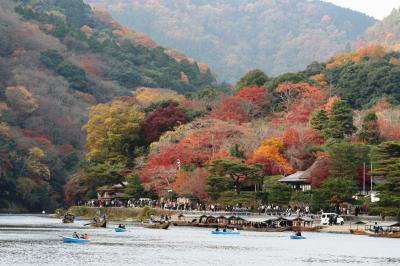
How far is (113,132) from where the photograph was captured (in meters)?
130

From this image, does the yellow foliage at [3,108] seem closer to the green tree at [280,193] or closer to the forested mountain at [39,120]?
the forested mountain at [39,120]

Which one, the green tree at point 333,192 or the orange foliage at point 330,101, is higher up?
the orange foliage at point 330,101

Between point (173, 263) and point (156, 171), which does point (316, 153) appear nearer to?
point (156, 171)

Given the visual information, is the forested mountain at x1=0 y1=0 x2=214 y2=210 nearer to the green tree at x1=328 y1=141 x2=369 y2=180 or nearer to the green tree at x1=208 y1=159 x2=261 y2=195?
the green tree at x1=208 y1=159 x2=261 y2=195

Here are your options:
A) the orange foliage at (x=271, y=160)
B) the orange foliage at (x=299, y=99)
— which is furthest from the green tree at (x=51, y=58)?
the orange foliage at (x=271, y=160)

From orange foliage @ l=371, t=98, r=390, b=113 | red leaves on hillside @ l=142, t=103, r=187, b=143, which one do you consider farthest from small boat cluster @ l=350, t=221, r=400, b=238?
red leaves on hillside @ l=142, t=103, r=187, b=143

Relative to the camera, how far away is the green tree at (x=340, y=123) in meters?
109

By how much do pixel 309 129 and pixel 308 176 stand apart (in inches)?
649

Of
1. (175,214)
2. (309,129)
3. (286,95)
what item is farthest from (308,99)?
(175,214)

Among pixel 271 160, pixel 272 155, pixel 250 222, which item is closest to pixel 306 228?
pixel 250 222

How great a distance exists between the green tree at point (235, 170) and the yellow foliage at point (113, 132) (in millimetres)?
32217

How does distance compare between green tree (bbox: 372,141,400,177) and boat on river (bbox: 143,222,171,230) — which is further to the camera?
boat on river (bbox: 143,222,171,230)

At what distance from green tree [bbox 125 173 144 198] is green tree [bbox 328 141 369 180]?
3006 cm

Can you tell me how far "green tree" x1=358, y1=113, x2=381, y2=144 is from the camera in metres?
104
